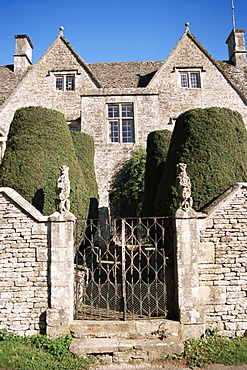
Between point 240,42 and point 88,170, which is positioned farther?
point 240,42

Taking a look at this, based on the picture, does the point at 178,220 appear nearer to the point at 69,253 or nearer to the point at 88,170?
the point at 69,253

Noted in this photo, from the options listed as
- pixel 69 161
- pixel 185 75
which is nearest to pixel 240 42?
pixel 185 75

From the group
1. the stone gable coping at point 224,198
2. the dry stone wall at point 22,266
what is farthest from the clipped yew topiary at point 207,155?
the dry stone wall at point 22,266

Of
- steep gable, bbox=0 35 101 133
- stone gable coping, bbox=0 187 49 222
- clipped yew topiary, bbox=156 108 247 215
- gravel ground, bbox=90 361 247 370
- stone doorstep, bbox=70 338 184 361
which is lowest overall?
gravel ground, bbox=90 361 247 370

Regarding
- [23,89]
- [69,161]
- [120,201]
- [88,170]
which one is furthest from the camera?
[23,89]

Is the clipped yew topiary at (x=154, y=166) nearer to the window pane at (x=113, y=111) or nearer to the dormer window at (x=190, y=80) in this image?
the window pane at (x=113, y=111)

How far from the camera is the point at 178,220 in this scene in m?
6.36

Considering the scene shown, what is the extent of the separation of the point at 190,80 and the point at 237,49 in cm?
425

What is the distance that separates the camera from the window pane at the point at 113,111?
1565 cm

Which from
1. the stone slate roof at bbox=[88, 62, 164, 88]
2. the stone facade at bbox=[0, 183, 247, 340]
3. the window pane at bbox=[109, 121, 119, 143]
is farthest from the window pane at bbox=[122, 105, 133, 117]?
the stone facade at bbox=[0, 183, 247, 340]

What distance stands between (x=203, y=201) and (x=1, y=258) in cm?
448

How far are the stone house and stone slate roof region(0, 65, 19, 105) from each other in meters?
0.05

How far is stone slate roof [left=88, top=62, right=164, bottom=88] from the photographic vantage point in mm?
17234

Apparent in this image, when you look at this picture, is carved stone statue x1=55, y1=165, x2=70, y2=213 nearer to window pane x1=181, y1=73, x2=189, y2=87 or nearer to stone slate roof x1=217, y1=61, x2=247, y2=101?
window pane x1=181, y1=73, x2=189, y2=87
